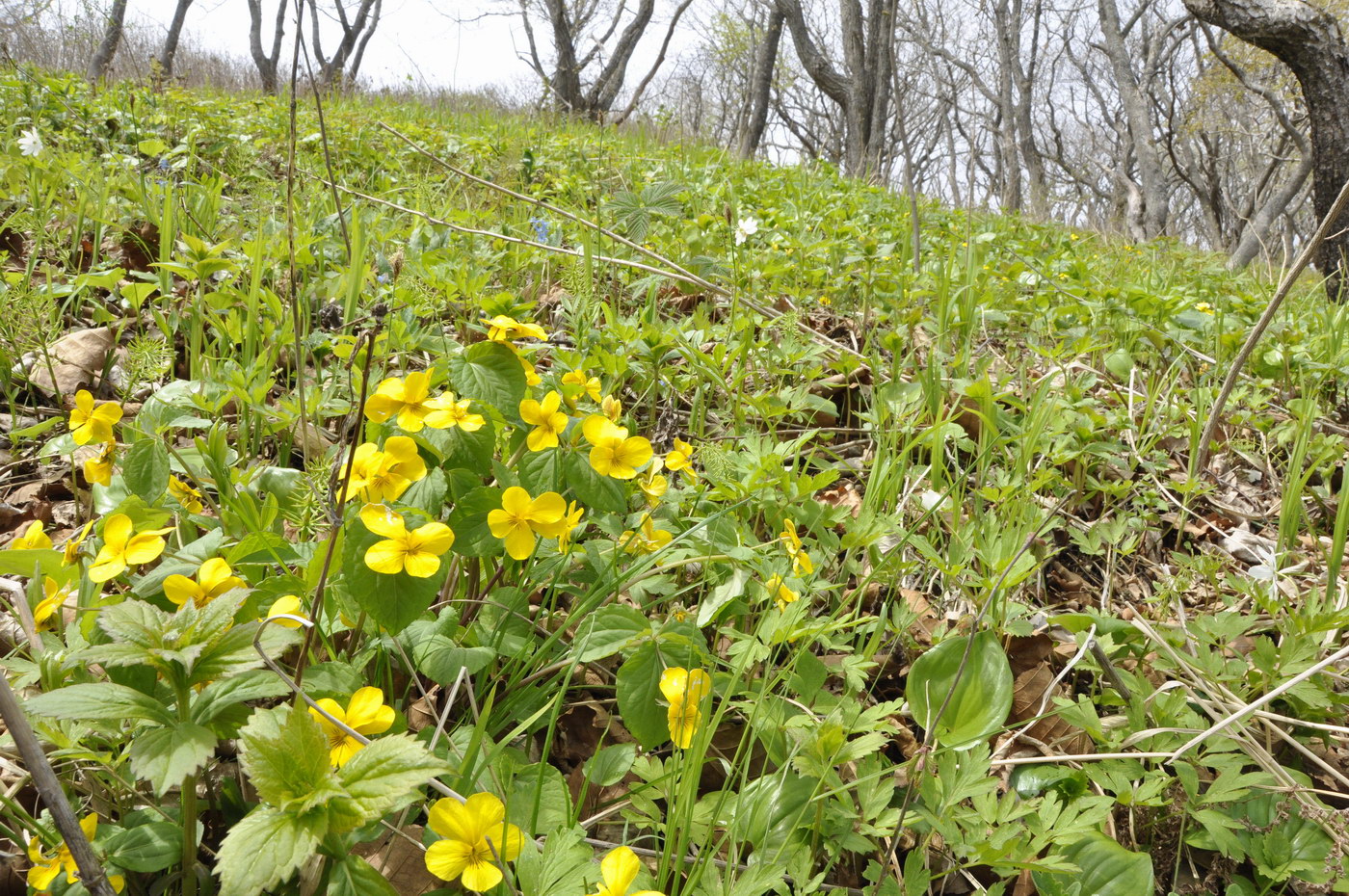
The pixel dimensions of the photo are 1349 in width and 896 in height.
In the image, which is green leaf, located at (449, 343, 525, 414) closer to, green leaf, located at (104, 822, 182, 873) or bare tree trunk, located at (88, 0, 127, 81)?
green leaf, located at (104, 822, 182, 873)

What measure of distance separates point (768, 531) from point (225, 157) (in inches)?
149

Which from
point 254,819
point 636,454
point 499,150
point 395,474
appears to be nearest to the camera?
point 254,819

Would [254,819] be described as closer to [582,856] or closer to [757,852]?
[582,856]

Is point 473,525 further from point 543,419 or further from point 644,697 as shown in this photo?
point 644,697

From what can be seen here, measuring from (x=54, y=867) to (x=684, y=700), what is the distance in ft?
1.97

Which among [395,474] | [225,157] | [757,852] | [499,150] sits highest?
[499,150]

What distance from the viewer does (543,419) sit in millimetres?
1003

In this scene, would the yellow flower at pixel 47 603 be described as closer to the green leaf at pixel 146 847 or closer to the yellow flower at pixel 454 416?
the green leaf at pixel 146 847

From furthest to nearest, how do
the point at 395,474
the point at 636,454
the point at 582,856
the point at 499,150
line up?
the point at 499,150, the point at 636,454, the point at 395,474, the point at 582,856

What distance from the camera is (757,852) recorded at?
85 centimetres

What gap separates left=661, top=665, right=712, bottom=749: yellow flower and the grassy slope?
0.14 ft

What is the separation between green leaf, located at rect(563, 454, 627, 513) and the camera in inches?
40.2

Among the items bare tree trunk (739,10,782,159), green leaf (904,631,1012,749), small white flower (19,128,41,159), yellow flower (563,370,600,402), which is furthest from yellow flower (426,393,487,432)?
bare tree trunk (739,10,782,159)

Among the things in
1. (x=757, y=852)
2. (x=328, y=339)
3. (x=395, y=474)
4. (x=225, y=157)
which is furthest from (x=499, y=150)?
(x=757, y=852)
